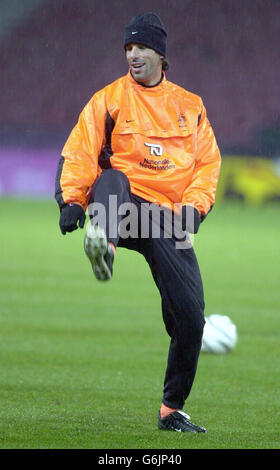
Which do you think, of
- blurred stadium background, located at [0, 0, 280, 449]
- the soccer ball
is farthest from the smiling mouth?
the soccer ball

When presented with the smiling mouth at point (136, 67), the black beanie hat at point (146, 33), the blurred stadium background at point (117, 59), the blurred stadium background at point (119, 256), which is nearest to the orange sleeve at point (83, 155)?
the smiling mouth at point (136, 67)

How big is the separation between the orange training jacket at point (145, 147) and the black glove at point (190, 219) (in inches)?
1.3

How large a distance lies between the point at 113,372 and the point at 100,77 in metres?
30.2

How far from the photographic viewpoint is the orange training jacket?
4.62 metres

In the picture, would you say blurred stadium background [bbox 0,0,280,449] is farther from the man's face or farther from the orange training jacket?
the man's face

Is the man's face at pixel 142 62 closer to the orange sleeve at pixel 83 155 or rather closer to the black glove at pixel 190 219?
the orange sleeve at pixel 83 155

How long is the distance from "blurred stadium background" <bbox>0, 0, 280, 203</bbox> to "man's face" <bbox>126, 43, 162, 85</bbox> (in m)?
30.1

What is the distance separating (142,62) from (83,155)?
61cm

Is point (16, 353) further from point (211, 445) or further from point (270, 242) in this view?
point (270, 242)

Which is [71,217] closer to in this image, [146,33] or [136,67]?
[136,67]

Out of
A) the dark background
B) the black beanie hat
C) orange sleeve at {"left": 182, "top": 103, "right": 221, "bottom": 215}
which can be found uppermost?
the dark background

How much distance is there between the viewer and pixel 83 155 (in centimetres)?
460
